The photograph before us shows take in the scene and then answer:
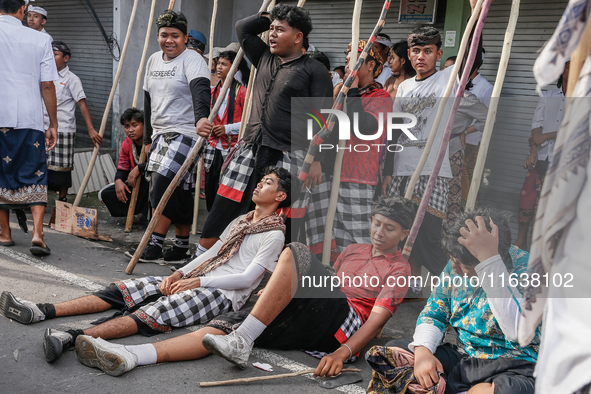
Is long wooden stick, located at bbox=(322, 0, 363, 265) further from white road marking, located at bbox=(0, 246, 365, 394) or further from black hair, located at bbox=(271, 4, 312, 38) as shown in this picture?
white road marking, located at bbox=(0, 246, 365, 394)

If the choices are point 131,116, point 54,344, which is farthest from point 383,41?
point 54,344

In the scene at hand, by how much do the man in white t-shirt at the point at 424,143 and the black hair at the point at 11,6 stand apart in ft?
9.50

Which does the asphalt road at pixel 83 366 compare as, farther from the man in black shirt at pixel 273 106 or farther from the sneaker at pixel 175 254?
the man in black shirt at pixel 273 106

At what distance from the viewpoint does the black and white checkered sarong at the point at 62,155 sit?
232 inches

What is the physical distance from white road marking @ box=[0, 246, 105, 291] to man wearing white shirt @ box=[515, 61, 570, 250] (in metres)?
3.30

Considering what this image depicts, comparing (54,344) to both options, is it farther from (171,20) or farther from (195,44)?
(195,44)

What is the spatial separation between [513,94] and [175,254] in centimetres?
348

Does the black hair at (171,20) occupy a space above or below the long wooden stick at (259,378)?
above

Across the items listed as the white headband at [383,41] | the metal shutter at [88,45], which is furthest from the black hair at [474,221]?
the metal shutter at [88,45]

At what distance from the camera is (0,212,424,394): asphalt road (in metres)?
2.41

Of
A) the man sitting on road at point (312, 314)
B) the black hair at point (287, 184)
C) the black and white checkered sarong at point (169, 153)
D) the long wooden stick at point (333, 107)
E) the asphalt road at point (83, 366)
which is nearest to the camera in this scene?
the asphalt road at point (83, 366)

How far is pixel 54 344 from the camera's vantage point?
2482 millimetres

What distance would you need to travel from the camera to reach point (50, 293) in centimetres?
344

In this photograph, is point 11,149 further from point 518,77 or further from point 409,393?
point 518,77
